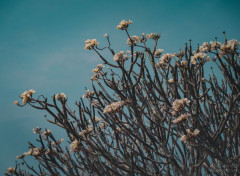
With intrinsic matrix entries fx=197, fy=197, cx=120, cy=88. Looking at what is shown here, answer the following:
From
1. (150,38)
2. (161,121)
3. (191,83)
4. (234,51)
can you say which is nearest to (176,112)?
(191,83)

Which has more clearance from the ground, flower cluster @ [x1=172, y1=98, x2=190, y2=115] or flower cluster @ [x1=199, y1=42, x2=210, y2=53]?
flower cluster @ [x1=199, y1=42, x2=210, y2=53]

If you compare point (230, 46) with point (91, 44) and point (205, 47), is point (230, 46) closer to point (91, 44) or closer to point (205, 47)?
point (205, 47)

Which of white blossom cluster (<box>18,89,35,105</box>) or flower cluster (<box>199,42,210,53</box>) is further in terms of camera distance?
flower cluster (<box>199,42,210,53</box>)

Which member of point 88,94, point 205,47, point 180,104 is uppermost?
point 88,94

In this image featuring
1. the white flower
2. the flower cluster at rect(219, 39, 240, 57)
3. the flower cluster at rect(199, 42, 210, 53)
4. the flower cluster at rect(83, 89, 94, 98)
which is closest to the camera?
the white flower

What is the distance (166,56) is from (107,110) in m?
1.62

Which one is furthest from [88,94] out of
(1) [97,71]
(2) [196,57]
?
(2) [196,57]

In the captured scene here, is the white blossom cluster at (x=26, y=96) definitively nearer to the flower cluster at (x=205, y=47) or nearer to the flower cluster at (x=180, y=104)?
the flower cluster at (x=180, y=104)

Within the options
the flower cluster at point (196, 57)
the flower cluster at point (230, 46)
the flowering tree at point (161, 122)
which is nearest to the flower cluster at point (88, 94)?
the flowering tree at point (161, 122)

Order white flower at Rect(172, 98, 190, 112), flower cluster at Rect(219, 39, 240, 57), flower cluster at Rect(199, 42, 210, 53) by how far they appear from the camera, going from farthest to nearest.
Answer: flower cluster at Rect(199, 42, 210, 53) → flower cluster at Rect(219, 39, 240, 57) → white flower at Rect(172, 98, 190, 112)

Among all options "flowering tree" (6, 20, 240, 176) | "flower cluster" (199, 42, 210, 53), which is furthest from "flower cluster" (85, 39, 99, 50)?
"flower cluster" (199, 42, 210, 53)

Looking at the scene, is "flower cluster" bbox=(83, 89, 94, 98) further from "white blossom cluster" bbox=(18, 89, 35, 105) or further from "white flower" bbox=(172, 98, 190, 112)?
"white flower" bbox=(172, 98, 190, 112)

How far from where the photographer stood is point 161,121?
336 cm

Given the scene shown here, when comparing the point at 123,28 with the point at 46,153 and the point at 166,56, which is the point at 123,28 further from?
the point at 46,153
